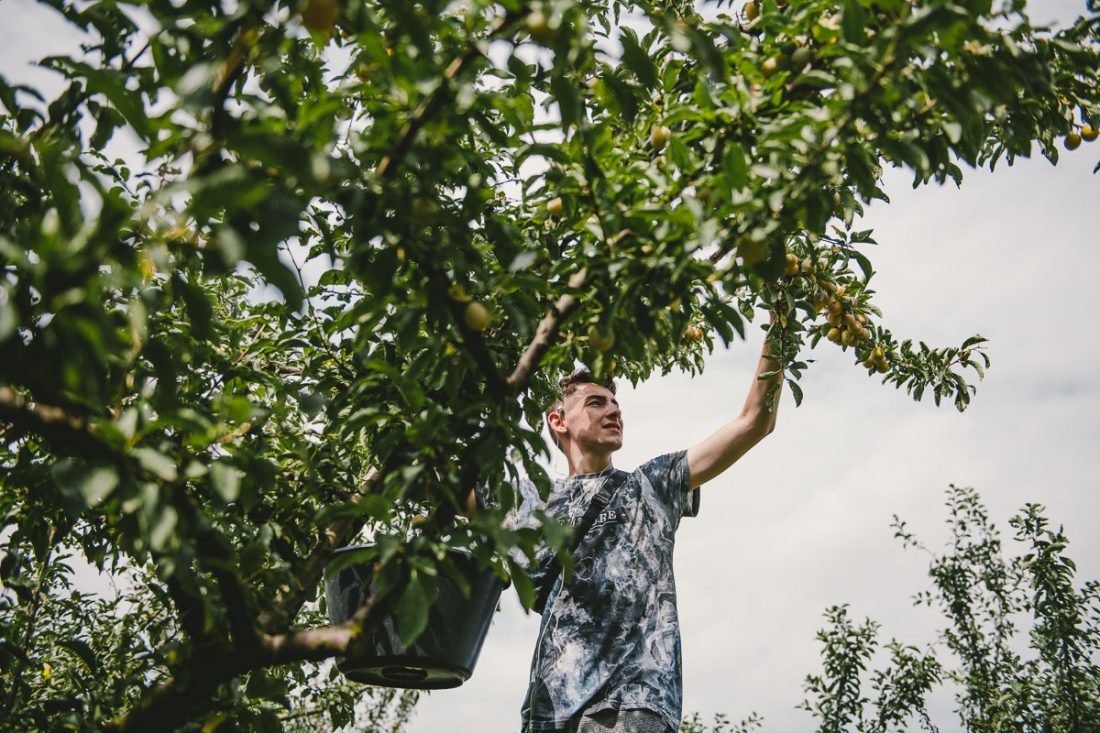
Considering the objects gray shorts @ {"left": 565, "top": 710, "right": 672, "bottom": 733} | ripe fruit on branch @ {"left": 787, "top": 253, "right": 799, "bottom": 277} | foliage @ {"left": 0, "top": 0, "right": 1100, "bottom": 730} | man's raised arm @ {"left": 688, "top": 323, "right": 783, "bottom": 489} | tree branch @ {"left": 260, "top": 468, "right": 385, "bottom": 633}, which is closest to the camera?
foliage @ {"left": 0, "top": 0, "right": 1100, "bottom": 730}

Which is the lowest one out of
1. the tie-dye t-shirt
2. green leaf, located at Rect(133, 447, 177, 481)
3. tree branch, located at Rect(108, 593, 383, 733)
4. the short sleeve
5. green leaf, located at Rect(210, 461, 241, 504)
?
tree branch, located at Rect(108, 593, 383, 733)

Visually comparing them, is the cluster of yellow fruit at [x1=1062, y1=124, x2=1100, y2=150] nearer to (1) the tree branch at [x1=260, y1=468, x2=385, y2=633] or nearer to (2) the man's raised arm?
(2) the man's raised arm

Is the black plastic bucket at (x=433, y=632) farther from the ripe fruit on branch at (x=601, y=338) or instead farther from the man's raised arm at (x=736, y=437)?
the man's raised arm at (x=736, y=437)

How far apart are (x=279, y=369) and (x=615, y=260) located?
1588mm

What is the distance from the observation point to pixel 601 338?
1471 mm

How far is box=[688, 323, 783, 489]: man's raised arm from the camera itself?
2732 mm

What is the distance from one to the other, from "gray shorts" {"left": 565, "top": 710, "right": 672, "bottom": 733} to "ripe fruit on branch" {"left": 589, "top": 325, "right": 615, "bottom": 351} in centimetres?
120

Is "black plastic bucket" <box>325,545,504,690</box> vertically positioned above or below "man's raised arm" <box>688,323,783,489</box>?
below

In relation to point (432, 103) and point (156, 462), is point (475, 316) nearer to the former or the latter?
point (432, 103)

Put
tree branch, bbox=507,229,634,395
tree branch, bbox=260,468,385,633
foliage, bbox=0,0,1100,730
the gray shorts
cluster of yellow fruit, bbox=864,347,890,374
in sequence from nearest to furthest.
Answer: foliage, bbox=0,0,1100,730 → tree branch, bbox=507,229,634,395 → tree branch, bbox=260,468,385,633 → the gray shorts → cluster of yellow fruit, bbox=864,347,890,374

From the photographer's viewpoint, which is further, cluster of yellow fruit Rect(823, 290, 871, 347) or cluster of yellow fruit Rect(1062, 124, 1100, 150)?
cluster of yellow fruit Rect(823, 290, 871, 347)

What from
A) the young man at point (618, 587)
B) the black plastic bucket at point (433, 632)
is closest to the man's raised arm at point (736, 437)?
the young man at point (618, 587)

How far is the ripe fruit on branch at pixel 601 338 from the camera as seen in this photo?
1443 millimetres

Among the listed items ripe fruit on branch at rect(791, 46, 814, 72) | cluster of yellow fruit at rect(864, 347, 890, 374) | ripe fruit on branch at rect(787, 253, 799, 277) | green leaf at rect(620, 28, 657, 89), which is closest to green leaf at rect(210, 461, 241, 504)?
green leaf at rect(620, 28, 657, 89)
